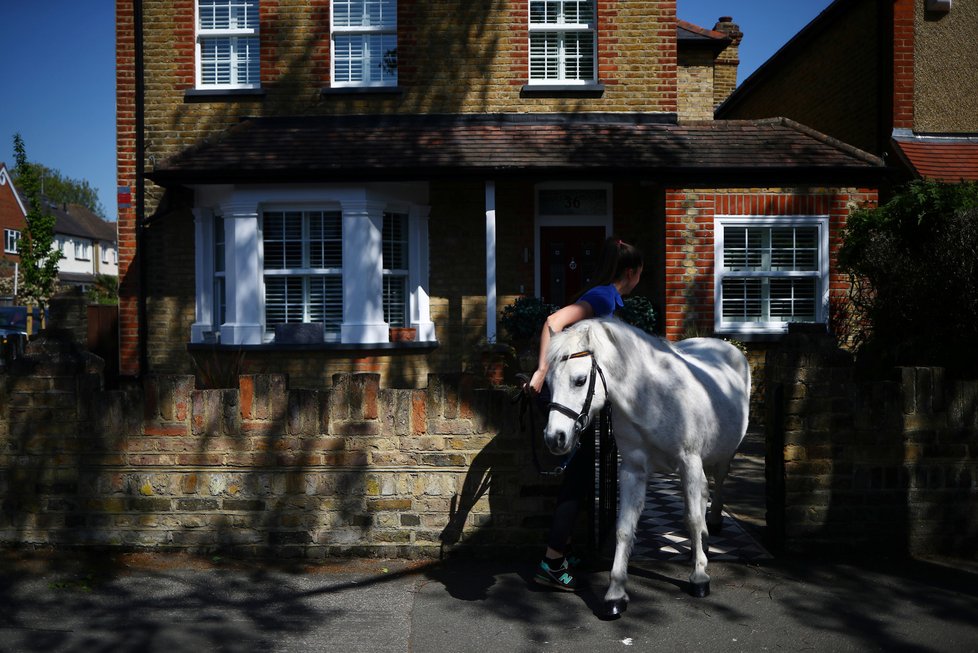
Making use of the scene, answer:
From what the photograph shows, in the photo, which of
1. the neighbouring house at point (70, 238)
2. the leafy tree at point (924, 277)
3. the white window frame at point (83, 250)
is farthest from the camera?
the white window frame at point (83, 250)

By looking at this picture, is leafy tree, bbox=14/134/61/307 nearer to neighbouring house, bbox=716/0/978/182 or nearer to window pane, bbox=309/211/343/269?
window pane, bbox=309/211/343/269

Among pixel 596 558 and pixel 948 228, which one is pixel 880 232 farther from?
pixel 596 558

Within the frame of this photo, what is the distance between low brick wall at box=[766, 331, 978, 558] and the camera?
570 cm

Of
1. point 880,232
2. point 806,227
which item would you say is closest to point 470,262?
point 806,227

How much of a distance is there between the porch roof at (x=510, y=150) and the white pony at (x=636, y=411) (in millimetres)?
7104

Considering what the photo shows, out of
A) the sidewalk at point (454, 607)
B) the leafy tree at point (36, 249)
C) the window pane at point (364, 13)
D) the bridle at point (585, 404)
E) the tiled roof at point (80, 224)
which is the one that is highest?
the tiled roof at point (80, 224)

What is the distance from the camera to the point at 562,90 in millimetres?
12953

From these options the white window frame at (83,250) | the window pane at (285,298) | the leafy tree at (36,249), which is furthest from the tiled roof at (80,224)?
the window pane at (285,298)

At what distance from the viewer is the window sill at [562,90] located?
42.3 ft

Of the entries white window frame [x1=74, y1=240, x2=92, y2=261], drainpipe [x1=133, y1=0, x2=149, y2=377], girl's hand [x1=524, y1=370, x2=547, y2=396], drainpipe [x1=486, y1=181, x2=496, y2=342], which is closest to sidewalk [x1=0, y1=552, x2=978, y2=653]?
girl's hand [x1=524, y1=370, x2=547, y2=396]

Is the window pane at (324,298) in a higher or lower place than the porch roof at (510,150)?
lower

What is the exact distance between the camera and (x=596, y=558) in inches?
221

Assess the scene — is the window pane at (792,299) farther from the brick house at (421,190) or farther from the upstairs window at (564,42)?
the upstairs window at (564,42)

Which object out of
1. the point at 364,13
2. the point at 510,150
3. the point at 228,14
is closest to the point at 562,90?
the point at 510,150
